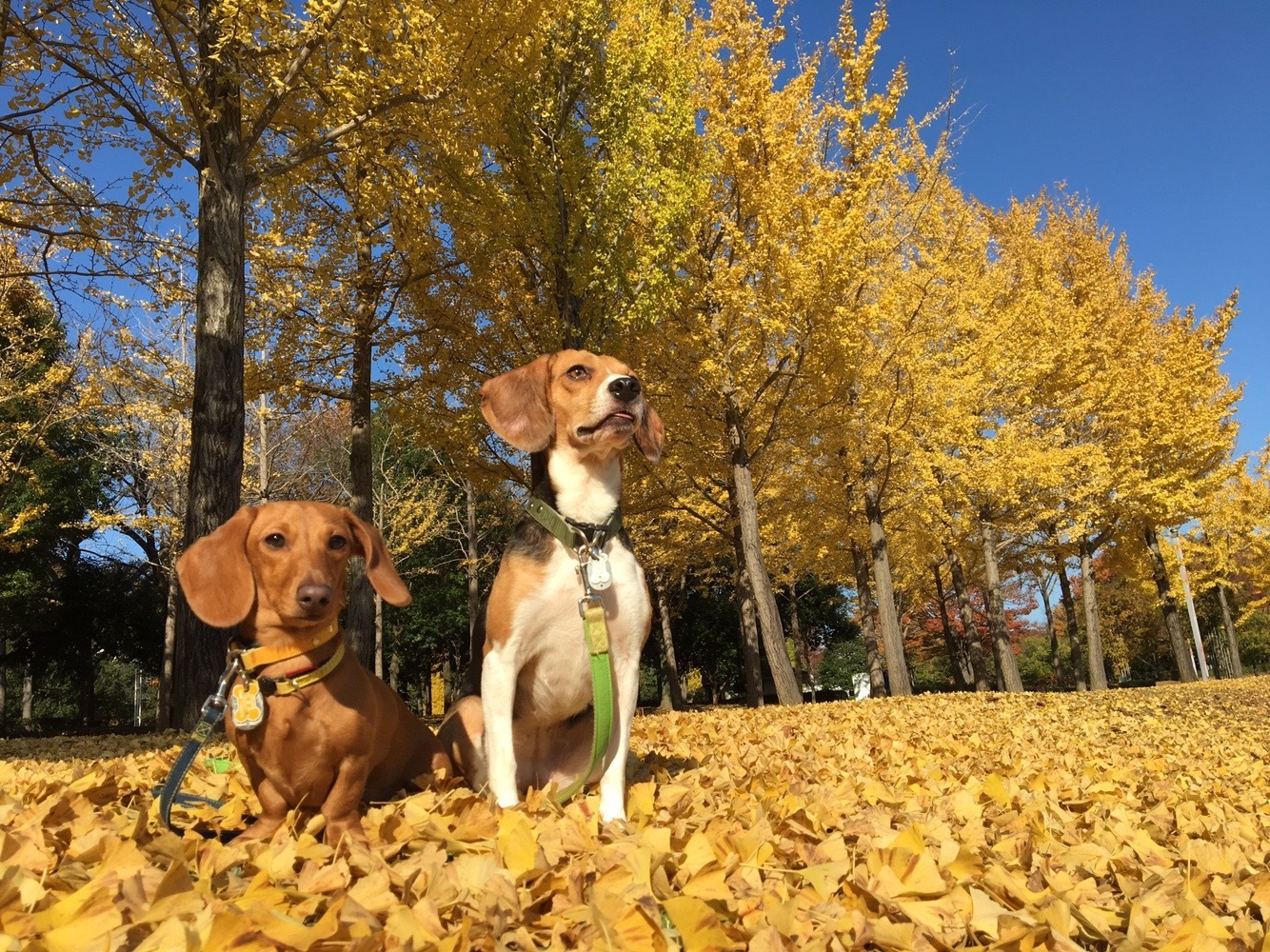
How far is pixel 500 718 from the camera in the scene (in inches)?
95.7

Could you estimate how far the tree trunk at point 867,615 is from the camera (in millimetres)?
16781

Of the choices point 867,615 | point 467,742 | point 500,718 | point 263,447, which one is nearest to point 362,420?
point 263,447

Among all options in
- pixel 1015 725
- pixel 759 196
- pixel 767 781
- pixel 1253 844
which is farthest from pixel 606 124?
pixel 1253 844

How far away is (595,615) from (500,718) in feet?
1.40

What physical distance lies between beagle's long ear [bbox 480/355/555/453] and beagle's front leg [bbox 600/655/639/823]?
30.3 inches

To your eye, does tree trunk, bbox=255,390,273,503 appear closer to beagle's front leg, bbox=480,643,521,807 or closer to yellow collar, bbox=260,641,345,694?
beagle's front leg, bbox=480,643,521,807

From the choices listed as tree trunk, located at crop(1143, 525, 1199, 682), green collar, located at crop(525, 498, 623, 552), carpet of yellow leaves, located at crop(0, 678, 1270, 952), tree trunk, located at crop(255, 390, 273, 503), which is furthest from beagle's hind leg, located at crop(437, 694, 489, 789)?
tree trunk, located at crop(1143, 525, 1199, 682)

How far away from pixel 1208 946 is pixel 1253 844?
1.34m

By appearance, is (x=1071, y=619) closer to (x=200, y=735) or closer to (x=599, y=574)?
(x=599, y=574)

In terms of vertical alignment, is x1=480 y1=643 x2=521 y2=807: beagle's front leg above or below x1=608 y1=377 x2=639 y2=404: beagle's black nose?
below

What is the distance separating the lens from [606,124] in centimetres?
1013

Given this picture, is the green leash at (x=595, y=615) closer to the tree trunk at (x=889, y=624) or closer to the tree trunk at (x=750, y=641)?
the tree trunk at (x=889, y=624)

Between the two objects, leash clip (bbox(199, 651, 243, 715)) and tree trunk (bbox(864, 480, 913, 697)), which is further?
tree trunk (bbox(864, 480, 913, 697))

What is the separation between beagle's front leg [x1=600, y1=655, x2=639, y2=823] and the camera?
2.49 m
